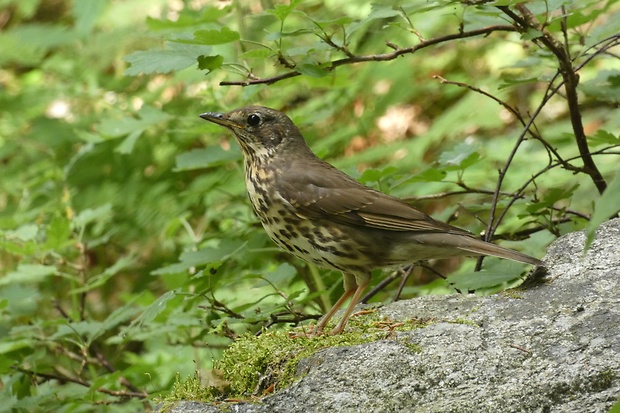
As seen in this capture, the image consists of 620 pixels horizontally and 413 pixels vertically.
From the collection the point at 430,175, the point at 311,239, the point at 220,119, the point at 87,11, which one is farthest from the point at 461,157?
the point at 87,11

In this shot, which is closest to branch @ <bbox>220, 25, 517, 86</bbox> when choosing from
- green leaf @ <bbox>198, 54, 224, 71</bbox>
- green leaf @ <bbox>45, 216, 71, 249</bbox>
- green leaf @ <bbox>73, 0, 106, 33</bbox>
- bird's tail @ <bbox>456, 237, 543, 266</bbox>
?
green leaf @ <bbox>198, 54, 224, 71</bbox>

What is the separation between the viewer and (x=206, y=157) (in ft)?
12.5

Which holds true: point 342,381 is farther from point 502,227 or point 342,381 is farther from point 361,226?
point 502,227

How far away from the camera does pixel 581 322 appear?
2.55 m

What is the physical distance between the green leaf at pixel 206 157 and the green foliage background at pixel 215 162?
12 millimetres

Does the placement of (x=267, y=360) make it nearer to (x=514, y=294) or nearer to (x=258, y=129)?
(x=514, y=294)

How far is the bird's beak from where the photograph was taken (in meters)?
3.67

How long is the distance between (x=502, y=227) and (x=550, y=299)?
76.8 inches

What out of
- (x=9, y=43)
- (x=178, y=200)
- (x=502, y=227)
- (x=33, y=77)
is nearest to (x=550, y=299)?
(x=502, y=227)

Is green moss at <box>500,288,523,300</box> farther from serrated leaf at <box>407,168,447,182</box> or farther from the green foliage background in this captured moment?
serrated leaf at <box>407,168,447,182</box>

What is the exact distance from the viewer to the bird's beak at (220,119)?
3.67 meters

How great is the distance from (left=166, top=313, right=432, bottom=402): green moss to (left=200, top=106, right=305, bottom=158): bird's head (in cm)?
111

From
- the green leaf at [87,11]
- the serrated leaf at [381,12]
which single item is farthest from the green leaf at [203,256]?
the green leaf at [87,11]

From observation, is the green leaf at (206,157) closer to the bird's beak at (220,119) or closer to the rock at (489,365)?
the bird's beak at (220,119)
